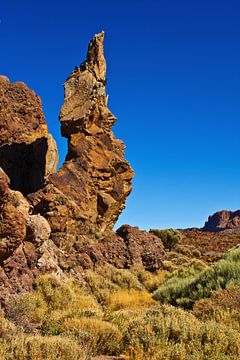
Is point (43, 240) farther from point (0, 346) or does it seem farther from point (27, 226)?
point (0, 346)

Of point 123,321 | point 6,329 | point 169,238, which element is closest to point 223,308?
point 123,321

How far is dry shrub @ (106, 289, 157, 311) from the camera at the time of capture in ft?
44.3

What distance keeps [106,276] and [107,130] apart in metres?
13.3

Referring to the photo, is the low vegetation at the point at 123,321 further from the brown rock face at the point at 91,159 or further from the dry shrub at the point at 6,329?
the brown rock face at the point at 91,159

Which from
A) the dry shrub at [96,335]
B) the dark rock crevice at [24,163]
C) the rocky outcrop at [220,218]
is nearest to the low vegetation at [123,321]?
the dry shrub at [96,335]

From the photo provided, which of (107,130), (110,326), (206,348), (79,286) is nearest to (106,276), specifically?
(79,286)

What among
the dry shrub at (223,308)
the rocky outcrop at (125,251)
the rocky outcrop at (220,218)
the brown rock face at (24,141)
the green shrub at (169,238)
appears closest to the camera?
the dry shrub at (223,308)

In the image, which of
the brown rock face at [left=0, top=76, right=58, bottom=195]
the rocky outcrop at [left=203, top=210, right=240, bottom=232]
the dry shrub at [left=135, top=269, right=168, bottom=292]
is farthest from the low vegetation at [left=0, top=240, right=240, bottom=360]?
the rocky outcrop at [left=203, top=210, right=240, bottom=232]

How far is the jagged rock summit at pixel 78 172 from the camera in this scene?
61.6 ft

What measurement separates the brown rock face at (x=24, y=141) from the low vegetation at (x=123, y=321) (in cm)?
1140

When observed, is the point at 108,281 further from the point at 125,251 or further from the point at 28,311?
the point at 28,311

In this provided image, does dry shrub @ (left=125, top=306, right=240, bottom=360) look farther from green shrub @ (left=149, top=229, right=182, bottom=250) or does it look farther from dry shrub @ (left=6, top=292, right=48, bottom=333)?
green shrub @ (left=149, top=229, right=182, bottom=250)

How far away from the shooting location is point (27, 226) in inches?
520

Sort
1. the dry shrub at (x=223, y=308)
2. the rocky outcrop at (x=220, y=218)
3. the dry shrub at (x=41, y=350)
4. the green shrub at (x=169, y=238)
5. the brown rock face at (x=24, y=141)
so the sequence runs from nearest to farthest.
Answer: the dry shrub at (x=41, y=350), the dry shrub at (x=223, y=308), the brown rock face at (x=24, y=141), the green shrub at (x=169, y=238), the rocky outcrop at (x=220, y=218)
